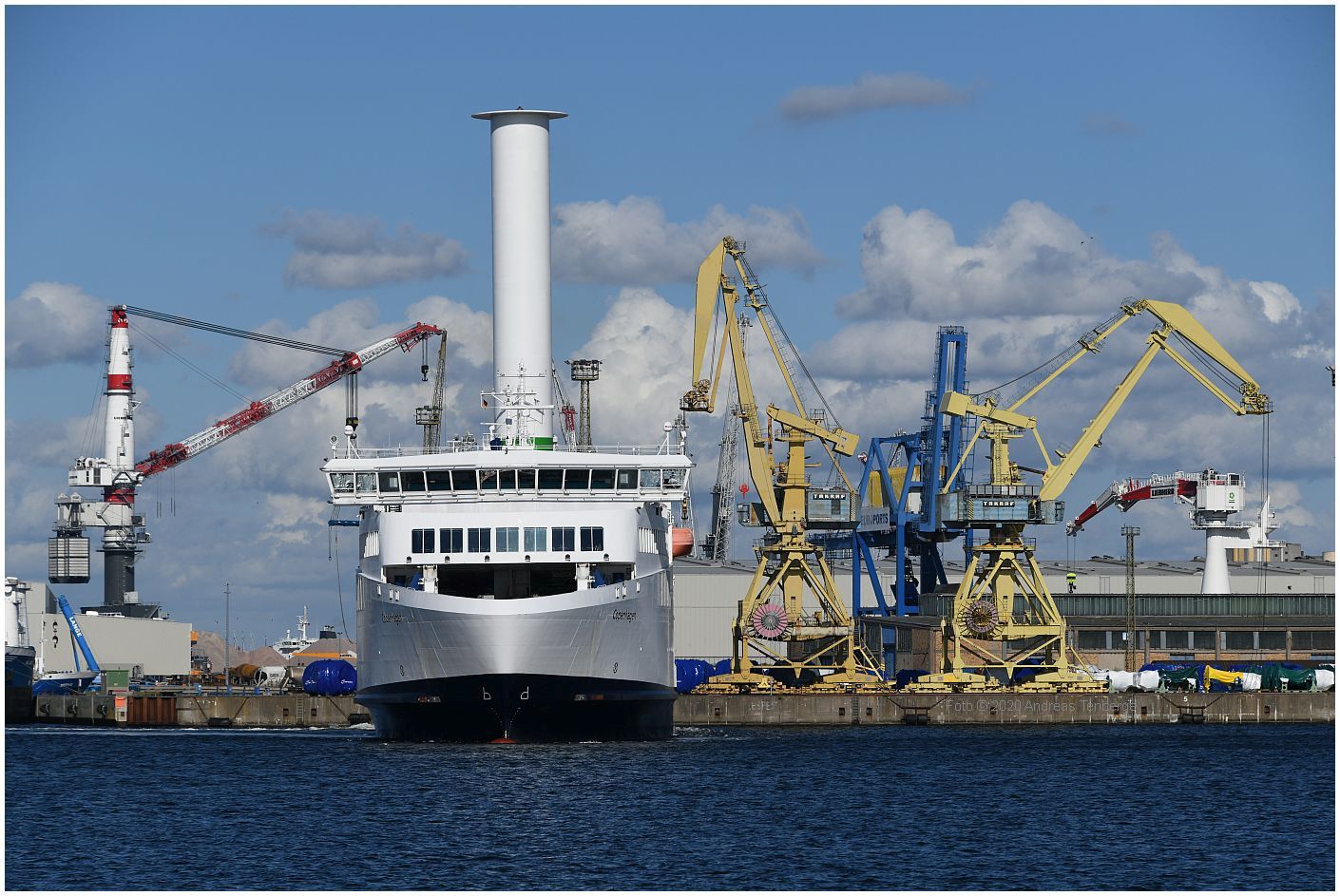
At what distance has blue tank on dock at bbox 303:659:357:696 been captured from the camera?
412ft

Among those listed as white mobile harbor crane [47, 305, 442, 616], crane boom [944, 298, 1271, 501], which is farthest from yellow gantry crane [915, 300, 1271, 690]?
white mobile harbor crane [47, 305, 442, 616]

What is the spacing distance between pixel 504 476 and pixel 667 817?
2298 centimetres

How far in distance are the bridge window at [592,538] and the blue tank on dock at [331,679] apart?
46874 millimetres

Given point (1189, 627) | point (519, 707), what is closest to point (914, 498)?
point (1189, 627)

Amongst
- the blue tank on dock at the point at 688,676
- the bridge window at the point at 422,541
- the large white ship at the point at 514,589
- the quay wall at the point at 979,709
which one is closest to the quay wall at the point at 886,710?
the quay wall at the point at 979,709

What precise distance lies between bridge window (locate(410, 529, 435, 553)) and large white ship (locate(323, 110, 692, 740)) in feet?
0.17

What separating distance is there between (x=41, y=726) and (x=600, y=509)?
54447 mm

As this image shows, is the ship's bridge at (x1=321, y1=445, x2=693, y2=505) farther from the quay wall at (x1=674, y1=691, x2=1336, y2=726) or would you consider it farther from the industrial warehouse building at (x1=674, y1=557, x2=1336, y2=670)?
the industrial warehouse building at (x1=674, y1=557, x2=1336, y2=670)

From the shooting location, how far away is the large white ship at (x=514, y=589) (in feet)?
258

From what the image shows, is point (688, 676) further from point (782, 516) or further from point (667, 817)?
point (667, 817)

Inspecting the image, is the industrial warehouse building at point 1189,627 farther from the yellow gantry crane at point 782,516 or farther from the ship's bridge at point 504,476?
the ship's bridge at point 504,476

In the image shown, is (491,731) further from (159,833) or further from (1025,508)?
(1025,508)

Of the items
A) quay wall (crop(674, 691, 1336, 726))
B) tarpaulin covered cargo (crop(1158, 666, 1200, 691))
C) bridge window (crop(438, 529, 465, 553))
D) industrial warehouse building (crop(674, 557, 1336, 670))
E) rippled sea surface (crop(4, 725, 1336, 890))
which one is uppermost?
bridge window (crop(438, 529, 465, 553))

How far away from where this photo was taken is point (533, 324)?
96.8m
